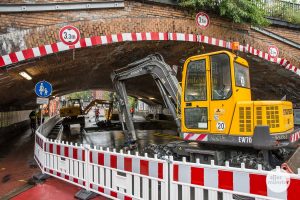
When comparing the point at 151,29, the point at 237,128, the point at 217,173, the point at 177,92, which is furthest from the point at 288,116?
the point at 151,29

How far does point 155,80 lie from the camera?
973cm

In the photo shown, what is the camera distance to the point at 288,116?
21.9 feet

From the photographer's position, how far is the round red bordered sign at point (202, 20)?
11.5m

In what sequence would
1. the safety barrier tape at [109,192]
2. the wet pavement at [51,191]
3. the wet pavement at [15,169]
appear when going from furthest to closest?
the wet pavement at [15,169] < the wet pavement at [51,191] < the safety barrier tape at [109,192]

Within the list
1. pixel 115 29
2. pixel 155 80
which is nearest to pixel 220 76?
pixel 155 80

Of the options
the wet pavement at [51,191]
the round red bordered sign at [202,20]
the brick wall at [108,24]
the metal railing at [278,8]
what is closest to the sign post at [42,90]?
the brick wall at [108,24]

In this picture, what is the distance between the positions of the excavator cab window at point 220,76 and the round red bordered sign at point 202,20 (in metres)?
5.38

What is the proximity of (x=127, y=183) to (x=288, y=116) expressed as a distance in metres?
4.18

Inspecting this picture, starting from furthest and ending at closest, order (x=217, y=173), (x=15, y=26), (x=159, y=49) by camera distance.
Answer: (x=159, y=49) < (x=15, y=26) < (x=217, y=173)

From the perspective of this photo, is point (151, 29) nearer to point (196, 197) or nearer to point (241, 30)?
point (241, 30)

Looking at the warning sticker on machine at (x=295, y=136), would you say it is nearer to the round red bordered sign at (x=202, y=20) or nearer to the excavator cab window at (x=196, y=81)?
the excavator cab window at (x=196, y=81)

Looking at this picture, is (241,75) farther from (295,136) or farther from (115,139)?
(115,139)

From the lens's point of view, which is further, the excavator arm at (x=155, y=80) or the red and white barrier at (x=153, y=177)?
the excavator arm at (x=155, y=80)

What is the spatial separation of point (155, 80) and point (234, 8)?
503cm
